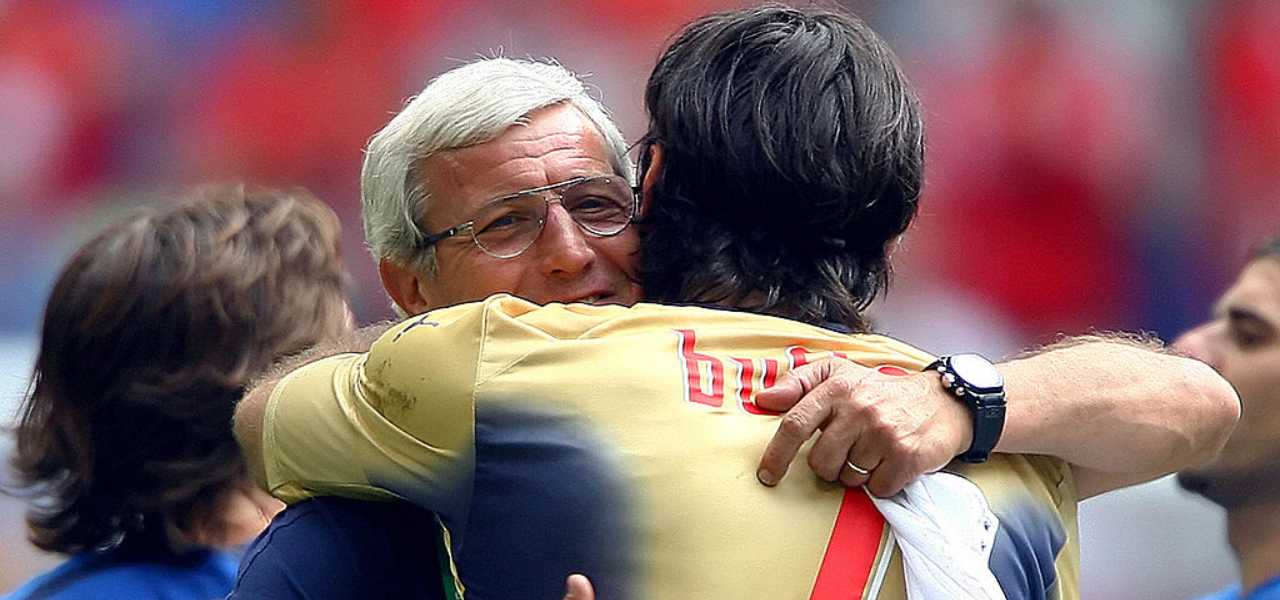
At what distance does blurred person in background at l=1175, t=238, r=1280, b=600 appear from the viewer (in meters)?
3.47

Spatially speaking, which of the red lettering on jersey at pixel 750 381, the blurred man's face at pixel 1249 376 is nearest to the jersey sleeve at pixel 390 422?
the red lettering on jersey at pixel 750 381

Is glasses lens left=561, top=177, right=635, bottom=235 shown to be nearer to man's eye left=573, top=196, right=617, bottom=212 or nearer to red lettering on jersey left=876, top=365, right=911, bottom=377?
man's eye left=573, top=196, right=617, bottom=212

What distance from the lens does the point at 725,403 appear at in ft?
5.24

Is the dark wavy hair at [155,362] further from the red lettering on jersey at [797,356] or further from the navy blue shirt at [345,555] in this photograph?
the red lettering on jersey at [797,356]

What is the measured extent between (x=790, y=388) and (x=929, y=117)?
3.53m

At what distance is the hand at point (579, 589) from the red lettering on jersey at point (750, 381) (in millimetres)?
213

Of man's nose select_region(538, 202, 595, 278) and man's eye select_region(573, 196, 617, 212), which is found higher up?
man's eye select_region(573, 196, 617, 212)

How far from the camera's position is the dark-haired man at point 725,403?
1.55m

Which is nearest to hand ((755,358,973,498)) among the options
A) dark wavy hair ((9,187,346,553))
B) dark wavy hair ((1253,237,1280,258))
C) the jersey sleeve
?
the jersey sleeve

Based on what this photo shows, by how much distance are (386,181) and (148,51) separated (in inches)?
108

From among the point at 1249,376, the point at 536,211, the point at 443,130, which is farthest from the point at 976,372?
the point at 1249,376

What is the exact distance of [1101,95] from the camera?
5.04m

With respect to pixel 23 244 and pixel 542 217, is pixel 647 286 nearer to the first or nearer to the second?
pixel 542 217

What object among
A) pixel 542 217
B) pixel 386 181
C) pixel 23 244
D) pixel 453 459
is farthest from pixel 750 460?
pixel 23 244
